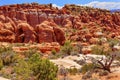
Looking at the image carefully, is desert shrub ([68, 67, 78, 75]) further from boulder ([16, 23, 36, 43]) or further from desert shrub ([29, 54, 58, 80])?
boulder ([16, 23, 36, 43])

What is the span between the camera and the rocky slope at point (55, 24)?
2707 inches

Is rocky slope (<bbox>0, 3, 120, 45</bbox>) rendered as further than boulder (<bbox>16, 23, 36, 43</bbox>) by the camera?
Yes

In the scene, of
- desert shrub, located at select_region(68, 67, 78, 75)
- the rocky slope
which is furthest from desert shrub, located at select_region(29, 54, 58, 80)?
the rocky slope

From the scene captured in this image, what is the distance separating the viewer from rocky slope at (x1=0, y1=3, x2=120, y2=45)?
6875cm

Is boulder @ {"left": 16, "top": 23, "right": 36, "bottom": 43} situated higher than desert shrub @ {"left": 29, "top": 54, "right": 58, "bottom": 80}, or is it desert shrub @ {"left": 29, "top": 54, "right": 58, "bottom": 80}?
desert shrub @ {"left": 29, "top": 54, "right": 58, "bottom": 80}

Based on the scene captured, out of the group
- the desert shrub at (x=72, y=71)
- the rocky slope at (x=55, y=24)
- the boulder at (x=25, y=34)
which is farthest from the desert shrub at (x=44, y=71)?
the boulder at (x=25, y=34)

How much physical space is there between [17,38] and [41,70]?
1846 inches

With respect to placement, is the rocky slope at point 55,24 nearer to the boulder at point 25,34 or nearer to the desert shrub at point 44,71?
the boulder at point 25,34

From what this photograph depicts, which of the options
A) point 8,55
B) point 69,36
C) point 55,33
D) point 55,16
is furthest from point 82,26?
point 8,55

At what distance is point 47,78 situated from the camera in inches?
870

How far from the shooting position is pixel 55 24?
74688 millimetres

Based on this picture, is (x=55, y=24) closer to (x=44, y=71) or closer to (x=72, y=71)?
(x=72, y=71)

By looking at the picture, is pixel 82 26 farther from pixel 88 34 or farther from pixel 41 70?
pixel 41 70

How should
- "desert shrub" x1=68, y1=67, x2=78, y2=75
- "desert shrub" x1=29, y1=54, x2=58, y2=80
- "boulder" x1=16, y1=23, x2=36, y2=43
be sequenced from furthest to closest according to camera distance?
"boulder" x1=16, y1=23, x2=36, y2=43 → "desert shrub" x1=68, y1=67, x2=78, y2=75 → "desert shrub" x1=29, y1=54, x2=58, y2=80
